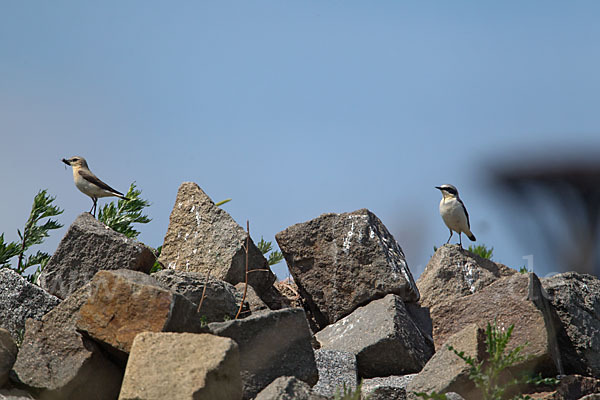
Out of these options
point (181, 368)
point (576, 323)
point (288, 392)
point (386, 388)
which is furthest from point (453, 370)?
point (181, 368)

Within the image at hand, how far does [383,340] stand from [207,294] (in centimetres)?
159

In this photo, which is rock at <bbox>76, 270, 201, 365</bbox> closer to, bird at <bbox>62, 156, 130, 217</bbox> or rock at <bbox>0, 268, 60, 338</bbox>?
rock at <bbox>0, 268, 60, 338</bbox>

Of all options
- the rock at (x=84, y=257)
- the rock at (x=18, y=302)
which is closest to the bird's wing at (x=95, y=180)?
the rock at (x=84, y=257)

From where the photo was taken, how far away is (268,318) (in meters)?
5.31

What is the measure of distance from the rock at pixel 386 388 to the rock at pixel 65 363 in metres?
1.82

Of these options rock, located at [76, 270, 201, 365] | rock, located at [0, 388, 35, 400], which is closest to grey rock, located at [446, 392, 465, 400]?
rock, located at [76, 270, 201, 365]

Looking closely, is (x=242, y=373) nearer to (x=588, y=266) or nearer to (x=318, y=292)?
(x=318, y=292)

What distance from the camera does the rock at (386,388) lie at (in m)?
5.23

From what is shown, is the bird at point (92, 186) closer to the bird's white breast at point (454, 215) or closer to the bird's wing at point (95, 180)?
the bird's wing at point (95, 180)

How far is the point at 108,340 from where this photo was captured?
5.02 meters

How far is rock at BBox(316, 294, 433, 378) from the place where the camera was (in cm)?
648

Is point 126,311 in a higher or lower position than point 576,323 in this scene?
lower

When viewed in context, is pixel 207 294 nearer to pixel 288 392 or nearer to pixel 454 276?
pixel 288 392

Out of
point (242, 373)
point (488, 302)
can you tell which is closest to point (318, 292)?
point (488, 302)
